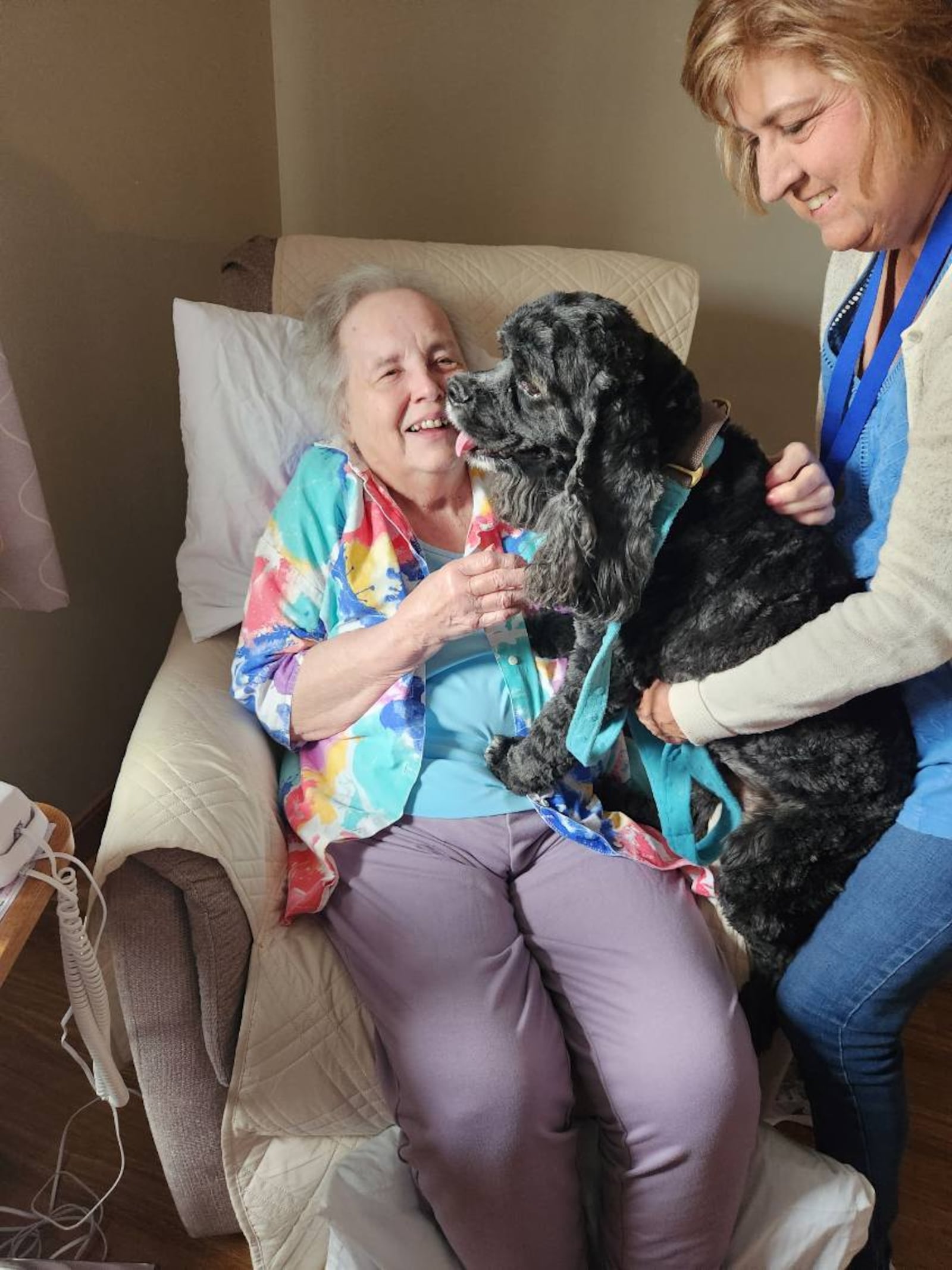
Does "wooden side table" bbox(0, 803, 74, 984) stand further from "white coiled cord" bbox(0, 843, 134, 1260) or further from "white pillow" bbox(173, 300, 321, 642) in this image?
"white pillow" bbox(173, 300, 321, 642)

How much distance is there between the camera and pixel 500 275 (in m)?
1.81

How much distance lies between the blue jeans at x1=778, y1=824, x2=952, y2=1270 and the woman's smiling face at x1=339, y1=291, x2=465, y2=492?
0.78 meters

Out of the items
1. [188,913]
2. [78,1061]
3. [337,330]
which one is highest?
[337,330]

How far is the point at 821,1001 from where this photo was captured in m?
1.24

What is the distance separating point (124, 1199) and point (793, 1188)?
94 centimetres

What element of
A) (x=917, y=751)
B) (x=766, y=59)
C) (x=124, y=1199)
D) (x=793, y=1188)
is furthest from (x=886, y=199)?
(x=124, y=1199)

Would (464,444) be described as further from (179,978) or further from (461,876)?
(179,978)

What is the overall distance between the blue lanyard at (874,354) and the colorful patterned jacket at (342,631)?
0.44 metres

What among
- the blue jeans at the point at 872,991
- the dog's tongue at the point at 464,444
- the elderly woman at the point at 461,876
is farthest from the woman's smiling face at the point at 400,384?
the blue jeans at the point at 872,991

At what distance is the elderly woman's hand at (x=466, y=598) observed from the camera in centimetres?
120

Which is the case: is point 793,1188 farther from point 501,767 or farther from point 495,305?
point 495,305

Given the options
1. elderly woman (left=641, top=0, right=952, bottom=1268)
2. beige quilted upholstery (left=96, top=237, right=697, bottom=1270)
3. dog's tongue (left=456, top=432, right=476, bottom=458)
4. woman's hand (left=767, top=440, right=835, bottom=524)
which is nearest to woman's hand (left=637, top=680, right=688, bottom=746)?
elderly woman (left=641, top=0, right=952, bottom=1268)

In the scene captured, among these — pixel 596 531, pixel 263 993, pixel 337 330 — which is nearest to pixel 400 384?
pixel 337 330

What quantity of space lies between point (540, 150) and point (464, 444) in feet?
4.07
